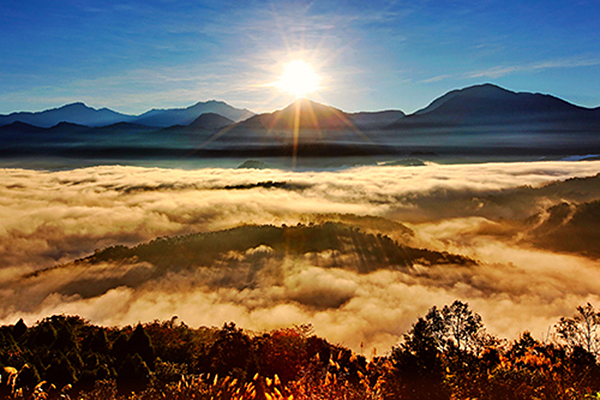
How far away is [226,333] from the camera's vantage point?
46219 mm

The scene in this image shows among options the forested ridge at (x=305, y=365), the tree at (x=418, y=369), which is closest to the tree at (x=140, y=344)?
the forested ridge at (x=305, y=365)

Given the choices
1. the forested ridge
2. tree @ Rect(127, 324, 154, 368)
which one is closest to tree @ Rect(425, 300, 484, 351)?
the forested ridge

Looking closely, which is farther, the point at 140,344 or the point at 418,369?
the point at 140,344

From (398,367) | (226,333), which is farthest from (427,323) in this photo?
(226,333)

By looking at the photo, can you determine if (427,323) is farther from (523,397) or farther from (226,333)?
(226,333)

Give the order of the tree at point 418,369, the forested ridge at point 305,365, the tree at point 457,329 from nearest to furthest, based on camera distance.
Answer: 1. the forested ridge at point 305,365
2. the tree at point 418,369
3. the tree at point 457,329

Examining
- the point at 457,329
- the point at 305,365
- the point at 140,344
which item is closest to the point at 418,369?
the point at 457,329

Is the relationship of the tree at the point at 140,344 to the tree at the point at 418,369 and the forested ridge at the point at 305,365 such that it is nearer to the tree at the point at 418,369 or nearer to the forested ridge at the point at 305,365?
the forested ridge at the point at 305,365

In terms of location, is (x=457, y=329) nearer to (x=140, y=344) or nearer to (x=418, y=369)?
(x=418, y=369)

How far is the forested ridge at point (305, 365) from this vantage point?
69.5 ft

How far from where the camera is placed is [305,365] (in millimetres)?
36812

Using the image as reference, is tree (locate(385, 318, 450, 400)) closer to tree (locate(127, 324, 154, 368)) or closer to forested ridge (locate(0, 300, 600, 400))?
forested ridge (locate(0, 300, 600, 400))

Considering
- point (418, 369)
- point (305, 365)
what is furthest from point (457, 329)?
point (305, 365)

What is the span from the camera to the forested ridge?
21188mm
